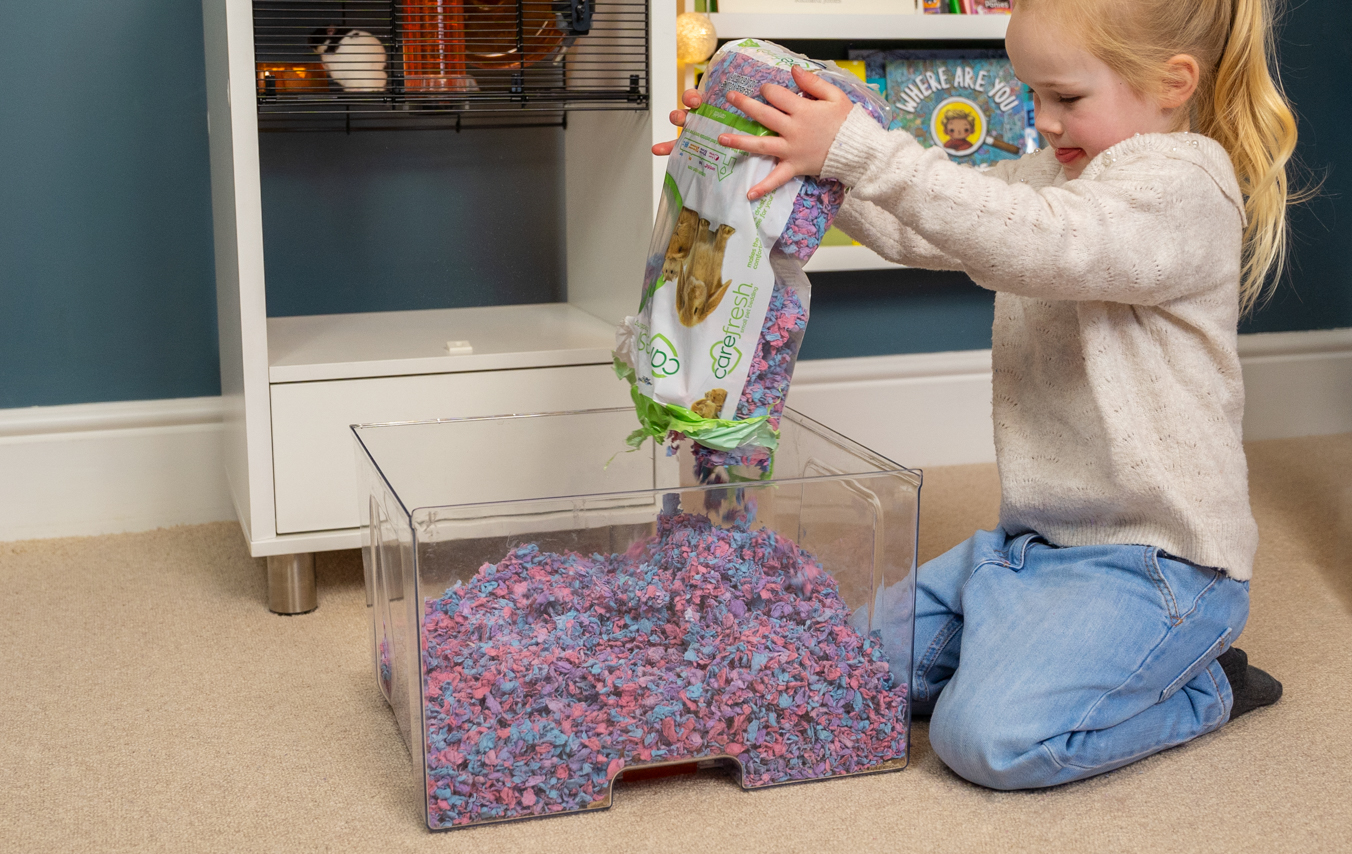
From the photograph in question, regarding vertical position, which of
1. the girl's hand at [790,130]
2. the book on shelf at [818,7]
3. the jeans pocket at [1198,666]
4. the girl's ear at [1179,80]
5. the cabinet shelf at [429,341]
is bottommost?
the jeans pocket at [1198,666]

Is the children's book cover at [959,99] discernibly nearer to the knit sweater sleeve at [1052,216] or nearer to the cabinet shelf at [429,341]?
the cabinet shelf at [429,341]

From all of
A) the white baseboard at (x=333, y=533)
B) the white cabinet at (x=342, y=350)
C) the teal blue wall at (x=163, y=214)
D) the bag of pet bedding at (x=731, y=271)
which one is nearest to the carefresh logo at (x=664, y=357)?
the bag of pet bedding at (x=731, y=271)

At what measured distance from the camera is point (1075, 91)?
0.95 m

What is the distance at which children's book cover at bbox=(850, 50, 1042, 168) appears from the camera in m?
1.64

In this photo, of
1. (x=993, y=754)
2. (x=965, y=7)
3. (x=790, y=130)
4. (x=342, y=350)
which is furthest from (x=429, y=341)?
(x=965, y=7)

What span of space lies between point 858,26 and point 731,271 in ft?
2.67

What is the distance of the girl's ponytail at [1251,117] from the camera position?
37.5 inches

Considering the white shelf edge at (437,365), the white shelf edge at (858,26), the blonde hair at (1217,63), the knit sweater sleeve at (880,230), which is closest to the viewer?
the blonde hair at (1217,63)

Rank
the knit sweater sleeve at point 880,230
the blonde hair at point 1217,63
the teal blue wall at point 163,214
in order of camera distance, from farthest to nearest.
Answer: the teal blue wall at point 163,214 → the knit sweater sleeve at point 880,230 → the blonde hair at point 1217,63

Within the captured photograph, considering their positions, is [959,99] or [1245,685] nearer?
[1245,685]

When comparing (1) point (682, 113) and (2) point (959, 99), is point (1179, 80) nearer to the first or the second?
(1) point (682, 113)

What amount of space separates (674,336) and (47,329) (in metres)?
0.92

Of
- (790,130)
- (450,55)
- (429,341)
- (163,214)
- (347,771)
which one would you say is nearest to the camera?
(790,130)

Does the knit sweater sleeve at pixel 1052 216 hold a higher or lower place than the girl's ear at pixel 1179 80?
lower
